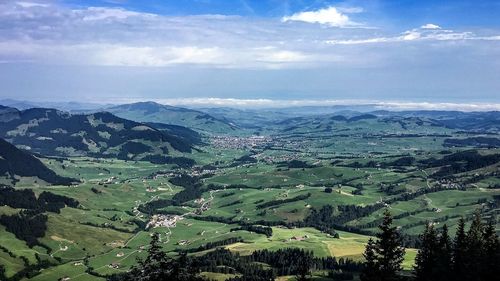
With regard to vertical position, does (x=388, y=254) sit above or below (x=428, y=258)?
above

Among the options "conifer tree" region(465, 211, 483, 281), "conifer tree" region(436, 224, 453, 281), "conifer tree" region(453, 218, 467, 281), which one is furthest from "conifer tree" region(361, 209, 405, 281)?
"conifer tree" region(436, 224, 453, 281)

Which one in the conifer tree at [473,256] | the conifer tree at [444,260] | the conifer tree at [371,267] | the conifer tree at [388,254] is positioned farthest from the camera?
the conifer tree at [444,260]

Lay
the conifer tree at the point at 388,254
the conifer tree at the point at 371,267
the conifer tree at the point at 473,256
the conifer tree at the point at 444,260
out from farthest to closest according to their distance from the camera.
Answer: the conifer tree at the point at 444,260, the conifer tree at the point at 473,256, the conifer tree at the point at 371,267, the conifer tree at the point at 388,254

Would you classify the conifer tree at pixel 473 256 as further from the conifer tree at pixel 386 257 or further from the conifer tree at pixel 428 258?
the conifer tree at pixel 386 257

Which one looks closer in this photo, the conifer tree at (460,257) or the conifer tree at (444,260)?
the conifer tree at (460,257)

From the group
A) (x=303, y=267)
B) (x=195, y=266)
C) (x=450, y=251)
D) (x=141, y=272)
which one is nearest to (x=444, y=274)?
(x=450, y=251)

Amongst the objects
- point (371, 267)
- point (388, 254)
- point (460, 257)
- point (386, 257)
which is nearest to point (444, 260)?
point (460, 257)

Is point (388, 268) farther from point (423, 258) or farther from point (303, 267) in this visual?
point (423, 258)

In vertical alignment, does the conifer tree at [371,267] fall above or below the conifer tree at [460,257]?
above

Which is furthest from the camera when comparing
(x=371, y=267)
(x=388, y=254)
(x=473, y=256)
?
(x=473, y=256)

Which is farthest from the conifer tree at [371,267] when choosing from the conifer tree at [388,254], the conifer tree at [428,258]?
the conifer tree at [428,258]

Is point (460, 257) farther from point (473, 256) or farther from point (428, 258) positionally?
point (428, 258)

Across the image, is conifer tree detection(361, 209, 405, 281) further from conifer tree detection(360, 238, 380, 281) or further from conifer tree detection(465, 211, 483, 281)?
conifer tree detection(465, 211, 483, 281)
